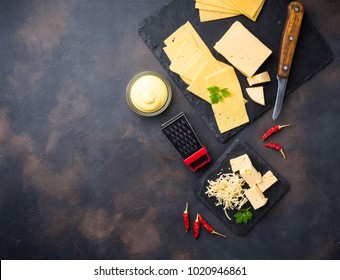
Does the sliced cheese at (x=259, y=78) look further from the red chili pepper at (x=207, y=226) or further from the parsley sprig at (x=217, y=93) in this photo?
the red chili pepper at (x=207, y=226)

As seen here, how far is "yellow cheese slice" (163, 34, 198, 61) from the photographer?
4250 millimetres

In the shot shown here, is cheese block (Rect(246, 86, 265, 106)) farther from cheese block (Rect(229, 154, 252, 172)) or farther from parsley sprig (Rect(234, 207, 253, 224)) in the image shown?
parsley sprig (Rect(234, 207, 253, 224))

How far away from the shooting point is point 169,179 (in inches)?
173

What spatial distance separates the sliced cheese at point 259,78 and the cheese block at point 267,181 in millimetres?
720

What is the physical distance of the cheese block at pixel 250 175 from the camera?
419 cm

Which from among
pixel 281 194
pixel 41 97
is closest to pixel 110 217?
pixel 41 97

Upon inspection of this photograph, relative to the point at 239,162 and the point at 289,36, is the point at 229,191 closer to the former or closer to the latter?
the point at 239,162

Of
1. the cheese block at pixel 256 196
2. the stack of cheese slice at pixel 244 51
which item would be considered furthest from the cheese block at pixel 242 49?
the cheese block at pixel 256 196

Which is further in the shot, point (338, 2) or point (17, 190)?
point (17, 190)

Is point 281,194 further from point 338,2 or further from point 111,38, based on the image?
point 111,38

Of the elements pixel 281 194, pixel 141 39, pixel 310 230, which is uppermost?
pixel 141 39

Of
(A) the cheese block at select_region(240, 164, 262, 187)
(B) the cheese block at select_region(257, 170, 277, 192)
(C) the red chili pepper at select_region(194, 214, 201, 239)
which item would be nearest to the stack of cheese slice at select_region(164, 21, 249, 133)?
(A) the cheese block at select_region(240, 164, 262, 187)

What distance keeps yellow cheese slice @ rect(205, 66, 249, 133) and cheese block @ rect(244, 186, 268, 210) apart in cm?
53

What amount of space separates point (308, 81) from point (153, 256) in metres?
1.92
